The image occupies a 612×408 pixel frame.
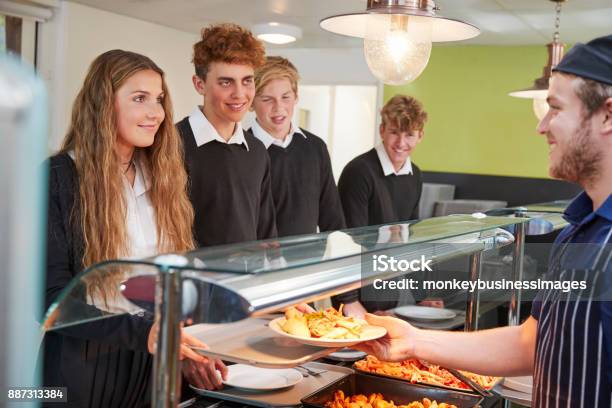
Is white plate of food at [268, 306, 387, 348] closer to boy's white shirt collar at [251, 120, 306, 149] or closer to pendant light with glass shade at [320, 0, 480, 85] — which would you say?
pendant light with glass shade at [320, 0, 480, 85]

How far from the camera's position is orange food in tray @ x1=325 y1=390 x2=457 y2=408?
5.49ft

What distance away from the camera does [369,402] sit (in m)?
1.75

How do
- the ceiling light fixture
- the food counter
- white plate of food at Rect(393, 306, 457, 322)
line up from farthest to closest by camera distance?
the ceiling light fixture
white plate of food at Rect(393, 306, 457, 322)
the food counter

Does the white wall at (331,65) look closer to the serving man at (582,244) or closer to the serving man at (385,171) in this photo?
the serving man at (385,171)

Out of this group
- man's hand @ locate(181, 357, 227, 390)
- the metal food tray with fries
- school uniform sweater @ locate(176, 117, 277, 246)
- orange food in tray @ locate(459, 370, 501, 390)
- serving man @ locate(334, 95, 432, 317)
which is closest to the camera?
man's hand @ locate(181, 357, 227, 390)

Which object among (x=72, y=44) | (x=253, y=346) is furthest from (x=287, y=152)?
(x=72, y=44)

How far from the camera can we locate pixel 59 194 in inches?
71.4

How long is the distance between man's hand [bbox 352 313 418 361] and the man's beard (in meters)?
0.51

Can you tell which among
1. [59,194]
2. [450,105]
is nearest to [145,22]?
[450,105]

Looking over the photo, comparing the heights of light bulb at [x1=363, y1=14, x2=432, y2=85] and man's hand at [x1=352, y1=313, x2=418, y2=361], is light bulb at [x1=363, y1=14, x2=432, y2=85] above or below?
above

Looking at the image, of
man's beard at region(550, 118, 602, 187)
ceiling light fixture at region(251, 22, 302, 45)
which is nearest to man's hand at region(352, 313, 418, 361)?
man's beard at region(550, 118, 602, 187)

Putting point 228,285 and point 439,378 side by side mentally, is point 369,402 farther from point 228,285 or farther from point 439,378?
point 228,285

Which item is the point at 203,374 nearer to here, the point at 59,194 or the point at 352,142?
the point at 59,194

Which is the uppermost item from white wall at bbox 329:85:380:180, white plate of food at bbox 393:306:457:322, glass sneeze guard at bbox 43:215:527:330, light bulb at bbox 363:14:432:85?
white wall at bbox 329:85:380:180
